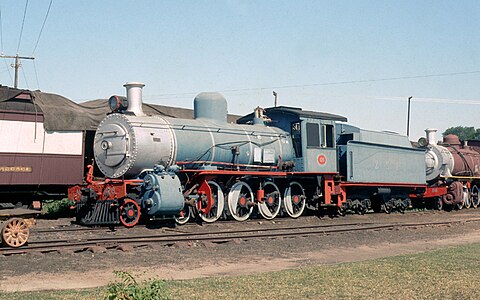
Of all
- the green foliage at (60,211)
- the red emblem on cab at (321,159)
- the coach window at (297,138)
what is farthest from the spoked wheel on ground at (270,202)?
the green foliage at (60,211)

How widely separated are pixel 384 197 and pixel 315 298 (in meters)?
18.1

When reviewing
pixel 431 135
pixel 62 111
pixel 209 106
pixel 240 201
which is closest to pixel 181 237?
pixel 240 201

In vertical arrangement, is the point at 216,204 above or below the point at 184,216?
above

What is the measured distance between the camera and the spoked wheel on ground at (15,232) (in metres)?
11.1

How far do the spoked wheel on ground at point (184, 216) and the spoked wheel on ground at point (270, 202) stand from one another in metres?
2.96

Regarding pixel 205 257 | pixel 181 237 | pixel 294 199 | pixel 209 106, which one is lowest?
pixel 205 257

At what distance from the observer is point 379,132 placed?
24.2 meters

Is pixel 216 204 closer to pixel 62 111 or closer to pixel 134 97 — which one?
pixel 134 97

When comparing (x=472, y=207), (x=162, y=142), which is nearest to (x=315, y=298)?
(x=162, y=142)

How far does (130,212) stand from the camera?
50.0ft

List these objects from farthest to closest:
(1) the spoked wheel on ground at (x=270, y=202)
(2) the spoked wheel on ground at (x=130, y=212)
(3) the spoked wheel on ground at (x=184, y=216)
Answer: (1) the spoked wheel on ground at (x=270, y=202)
(3) the spoked wheel on ground at (x=184, y=216)
(2) the spoked wheel on ground at (x=130, y=212)

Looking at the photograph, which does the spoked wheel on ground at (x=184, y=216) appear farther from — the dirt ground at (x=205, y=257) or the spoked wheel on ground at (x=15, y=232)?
the spoked wheel on ground at (x=15, y=232)

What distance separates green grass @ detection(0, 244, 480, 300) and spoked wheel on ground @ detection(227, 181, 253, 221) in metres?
8.35

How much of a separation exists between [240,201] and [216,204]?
1.04 metres
